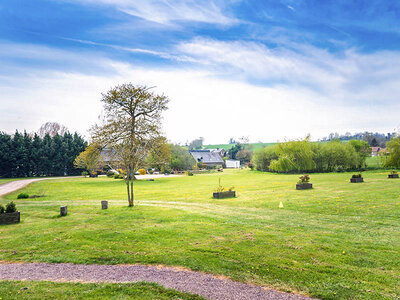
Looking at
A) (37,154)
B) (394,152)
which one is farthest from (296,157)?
(37,154)

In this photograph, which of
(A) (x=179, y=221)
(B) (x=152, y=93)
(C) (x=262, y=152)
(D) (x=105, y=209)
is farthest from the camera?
(C) (x=262, y=152)

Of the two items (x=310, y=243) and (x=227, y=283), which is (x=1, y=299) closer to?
(x=227, y=283)

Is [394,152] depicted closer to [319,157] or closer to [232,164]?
[319,157]

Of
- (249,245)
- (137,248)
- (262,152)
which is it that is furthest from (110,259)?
(262,152)

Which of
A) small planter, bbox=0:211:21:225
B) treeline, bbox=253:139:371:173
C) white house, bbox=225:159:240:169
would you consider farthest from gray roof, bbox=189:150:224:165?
small planter, bbox=0:211:21:225

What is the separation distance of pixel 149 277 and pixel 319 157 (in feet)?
191

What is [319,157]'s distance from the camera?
57562mm

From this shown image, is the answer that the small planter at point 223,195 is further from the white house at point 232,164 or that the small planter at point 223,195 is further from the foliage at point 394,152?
the white house at point 232,164

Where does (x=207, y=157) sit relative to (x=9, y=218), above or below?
above

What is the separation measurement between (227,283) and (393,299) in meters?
3.58

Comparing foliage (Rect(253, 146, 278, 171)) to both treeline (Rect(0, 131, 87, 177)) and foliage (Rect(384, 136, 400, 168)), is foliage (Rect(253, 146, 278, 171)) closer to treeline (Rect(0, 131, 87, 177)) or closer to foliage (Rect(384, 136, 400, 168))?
foliage (Rect(384, 136, 400, 168))

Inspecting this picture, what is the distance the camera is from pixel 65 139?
74750 mm

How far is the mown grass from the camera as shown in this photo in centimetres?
574

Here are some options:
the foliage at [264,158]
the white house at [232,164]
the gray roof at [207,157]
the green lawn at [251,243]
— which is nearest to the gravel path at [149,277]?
the green lawn at [251,243]
